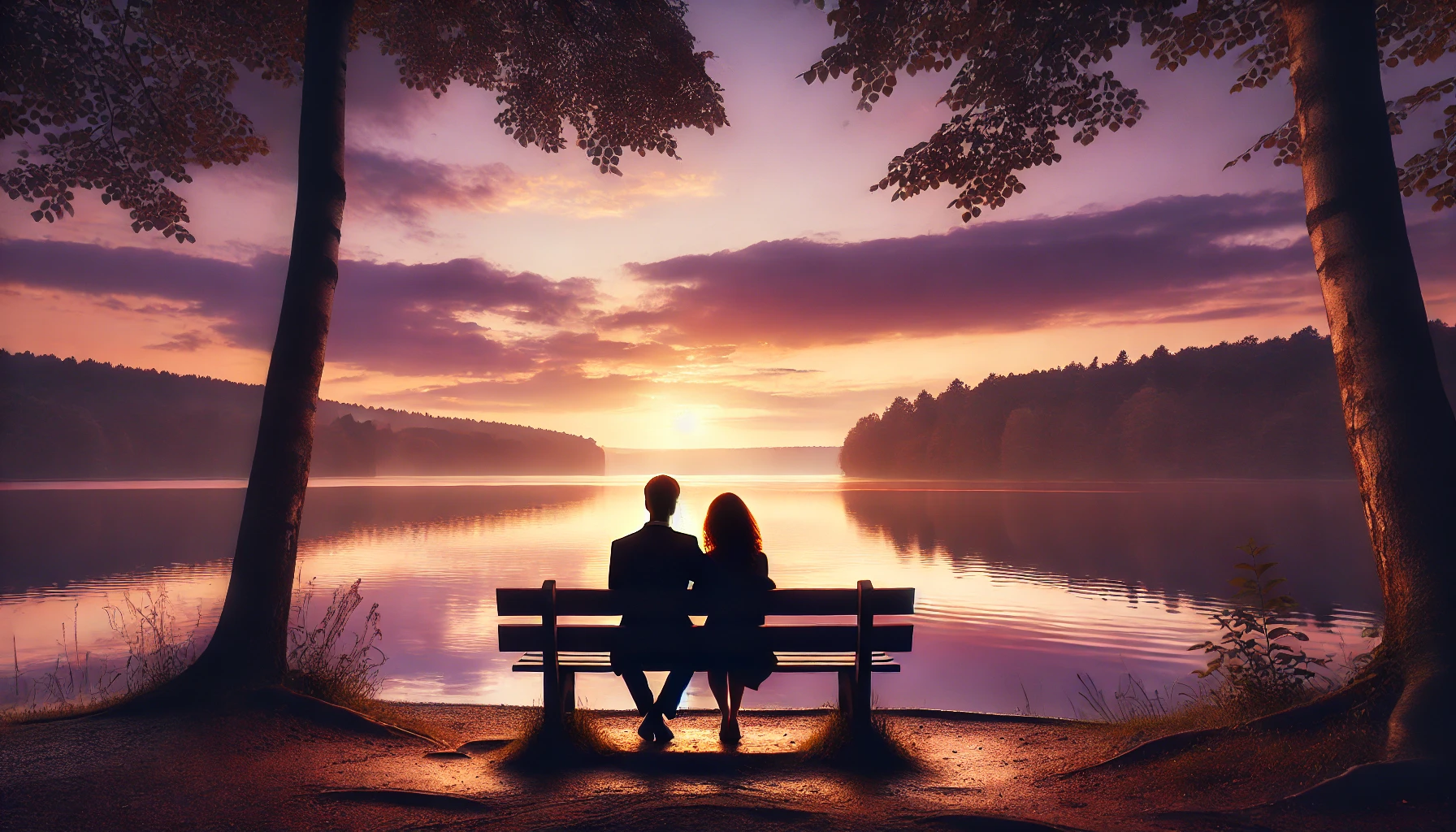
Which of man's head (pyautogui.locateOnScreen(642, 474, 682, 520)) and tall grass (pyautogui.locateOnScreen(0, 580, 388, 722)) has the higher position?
man's head (pyautogui.locateOnScreen(642, 474, 682, 520))

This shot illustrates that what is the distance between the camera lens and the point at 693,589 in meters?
5.92

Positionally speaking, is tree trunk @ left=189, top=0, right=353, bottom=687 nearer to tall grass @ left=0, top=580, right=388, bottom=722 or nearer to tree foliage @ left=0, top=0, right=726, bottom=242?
tall grass @ left=0, top=580, right=388, bottom=722

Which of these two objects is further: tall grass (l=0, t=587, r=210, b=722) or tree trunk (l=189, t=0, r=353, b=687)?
tall grass (l=0, t=587, r=210, b=722)

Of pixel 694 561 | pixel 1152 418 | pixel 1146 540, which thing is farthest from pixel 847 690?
pixel 1152 418

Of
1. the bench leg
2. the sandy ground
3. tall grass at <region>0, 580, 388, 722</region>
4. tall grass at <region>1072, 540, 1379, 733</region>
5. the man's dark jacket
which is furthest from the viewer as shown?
tall grass at <region>0, 580, 388, 722</region>

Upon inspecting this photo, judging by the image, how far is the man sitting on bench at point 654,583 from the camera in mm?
5781

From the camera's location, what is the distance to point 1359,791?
4379mm

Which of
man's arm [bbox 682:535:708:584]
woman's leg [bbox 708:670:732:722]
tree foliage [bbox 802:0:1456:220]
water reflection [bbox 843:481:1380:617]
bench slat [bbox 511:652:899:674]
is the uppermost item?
tree foliage [bbox 802:0:1456:220]

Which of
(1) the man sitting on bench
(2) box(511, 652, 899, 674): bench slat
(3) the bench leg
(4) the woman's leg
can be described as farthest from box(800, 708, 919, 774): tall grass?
(1) the man sitting on bench

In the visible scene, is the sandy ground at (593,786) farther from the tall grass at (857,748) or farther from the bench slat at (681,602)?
the bench slat at (681,602)

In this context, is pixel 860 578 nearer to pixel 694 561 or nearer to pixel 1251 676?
pixel 1251 676

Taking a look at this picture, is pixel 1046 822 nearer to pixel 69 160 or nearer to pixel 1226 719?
pixel 1226 719

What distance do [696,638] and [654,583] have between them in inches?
21.4

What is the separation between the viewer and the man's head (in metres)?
6.00
